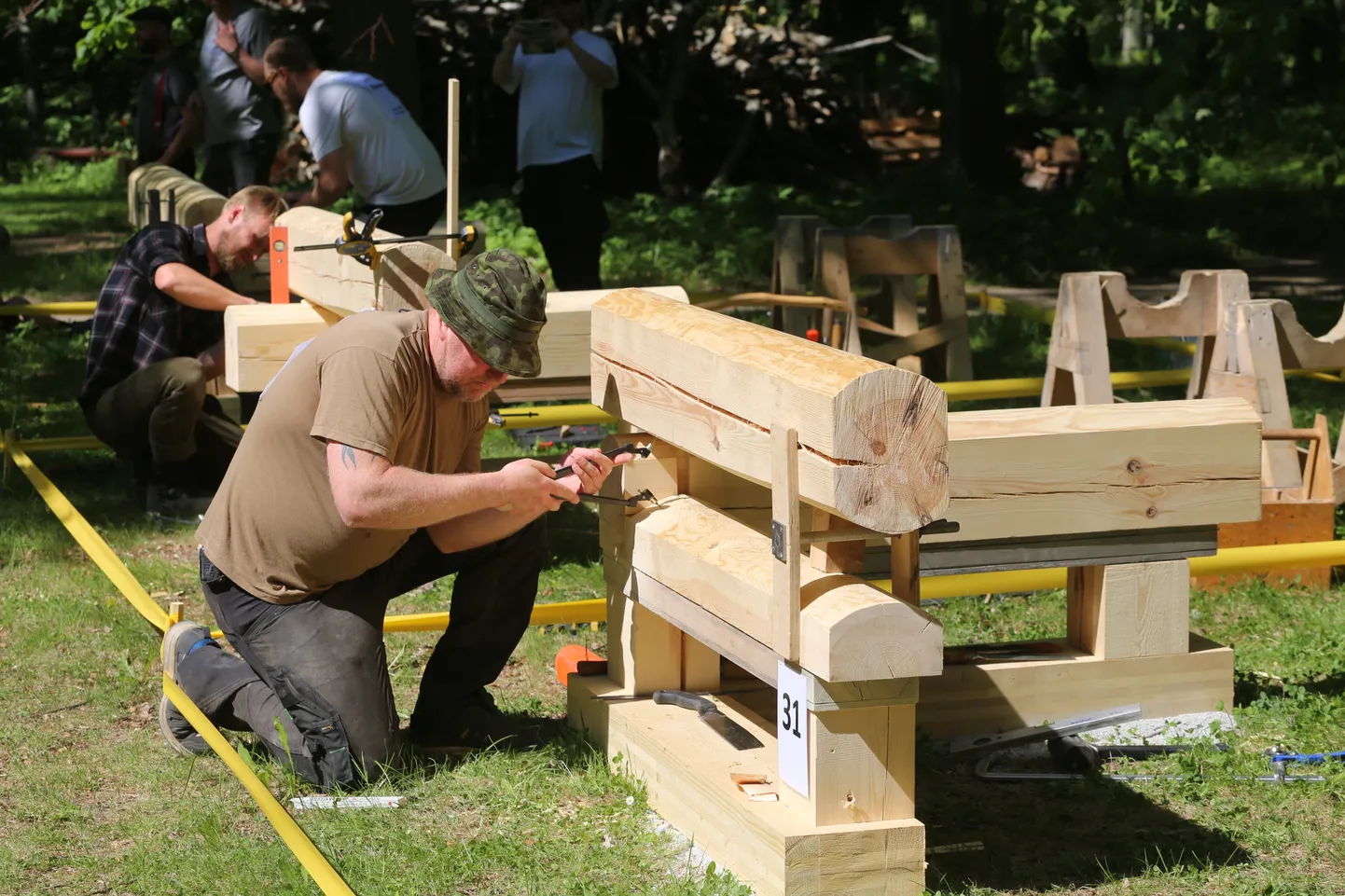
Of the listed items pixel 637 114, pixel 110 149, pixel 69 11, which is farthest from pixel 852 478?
pixel 110 149

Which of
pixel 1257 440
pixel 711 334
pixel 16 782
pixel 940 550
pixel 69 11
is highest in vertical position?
pixel 69 11

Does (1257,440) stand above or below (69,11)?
below

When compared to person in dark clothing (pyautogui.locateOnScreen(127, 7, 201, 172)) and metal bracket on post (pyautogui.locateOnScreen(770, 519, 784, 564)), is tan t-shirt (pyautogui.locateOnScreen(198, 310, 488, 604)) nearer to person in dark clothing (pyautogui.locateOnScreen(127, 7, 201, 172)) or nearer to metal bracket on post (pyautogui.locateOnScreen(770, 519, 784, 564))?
metal bracket on post (pyautogui.locateOnScreen(770, 519, 784, 564))

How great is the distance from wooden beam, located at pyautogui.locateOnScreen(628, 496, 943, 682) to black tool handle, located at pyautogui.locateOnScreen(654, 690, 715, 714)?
1.17 feet

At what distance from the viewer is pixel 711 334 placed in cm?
352

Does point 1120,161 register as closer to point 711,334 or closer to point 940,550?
point 940,550

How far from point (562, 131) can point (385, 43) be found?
395 centimetres

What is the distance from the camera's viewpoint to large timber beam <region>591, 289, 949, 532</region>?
2881 millimetres

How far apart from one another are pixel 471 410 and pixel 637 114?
1334 cm

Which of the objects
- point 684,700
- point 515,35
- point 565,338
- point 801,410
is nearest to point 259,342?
point 565,338

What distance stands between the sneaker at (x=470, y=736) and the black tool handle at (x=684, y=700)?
0.41 metres

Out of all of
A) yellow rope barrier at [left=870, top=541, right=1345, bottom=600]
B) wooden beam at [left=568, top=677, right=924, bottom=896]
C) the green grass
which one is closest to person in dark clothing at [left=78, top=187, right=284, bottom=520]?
wooden beam at [left=568, top=677, right=924, bottom=896]

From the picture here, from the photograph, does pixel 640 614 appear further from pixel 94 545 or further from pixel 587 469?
pixel 94 545

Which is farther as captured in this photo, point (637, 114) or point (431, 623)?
point (637, 114)
